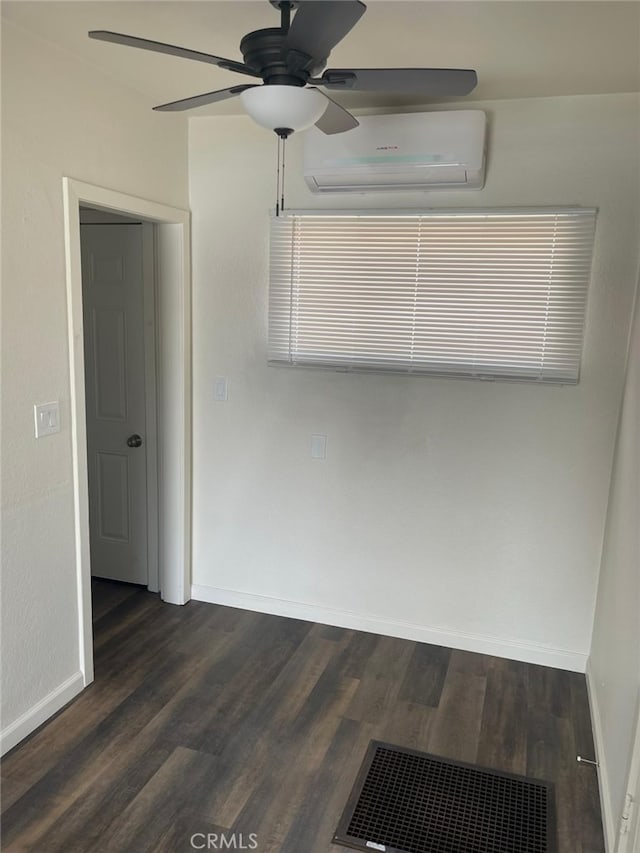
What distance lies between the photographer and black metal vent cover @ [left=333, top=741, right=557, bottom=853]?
2.07 metres

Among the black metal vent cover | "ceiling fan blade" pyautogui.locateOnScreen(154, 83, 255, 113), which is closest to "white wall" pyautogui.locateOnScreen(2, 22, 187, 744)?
"ceiling fan blade" pyautogui.locateOnScreen(154, 83, 255, 113)

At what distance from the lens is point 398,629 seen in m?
3.29

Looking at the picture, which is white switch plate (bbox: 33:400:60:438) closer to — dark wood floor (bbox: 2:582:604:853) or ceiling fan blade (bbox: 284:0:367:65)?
dark wood floor (bbox: 2:582:604:853)

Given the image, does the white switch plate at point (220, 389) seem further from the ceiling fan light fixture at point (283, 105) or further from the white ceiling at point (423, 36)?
the ceiling fan light fixture at point (283, 105)

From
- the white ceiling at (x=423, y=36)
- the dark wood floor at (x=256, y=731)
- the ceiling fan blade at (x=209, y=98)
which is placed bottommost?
the dark wood floor at (x=256, y=731)

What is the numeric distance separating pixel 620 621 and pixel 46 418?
2.28 meters

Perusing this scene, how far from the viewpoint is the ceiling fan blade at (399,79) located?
1680 millimetres

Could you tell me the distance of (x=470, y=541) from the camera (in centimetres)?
310

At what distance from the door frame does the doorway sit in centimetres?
8

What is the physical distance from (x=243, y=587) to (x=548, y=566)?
5.37 ft

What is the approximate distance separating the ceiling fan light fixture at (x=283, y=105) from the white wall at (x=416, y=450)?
1.37 metres

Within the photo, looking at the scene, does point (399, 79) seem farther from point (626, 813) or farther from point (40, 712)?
point (40, 712)

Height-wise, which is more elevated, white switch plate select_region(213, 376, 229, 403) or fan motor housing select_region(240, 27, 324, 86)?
fan motor housing select_region(240, 27, 324, 86)

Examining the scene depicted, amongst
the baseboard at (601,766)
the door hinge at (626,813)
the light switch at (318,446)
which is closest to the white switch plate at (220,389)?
the light switch at (318,446)
